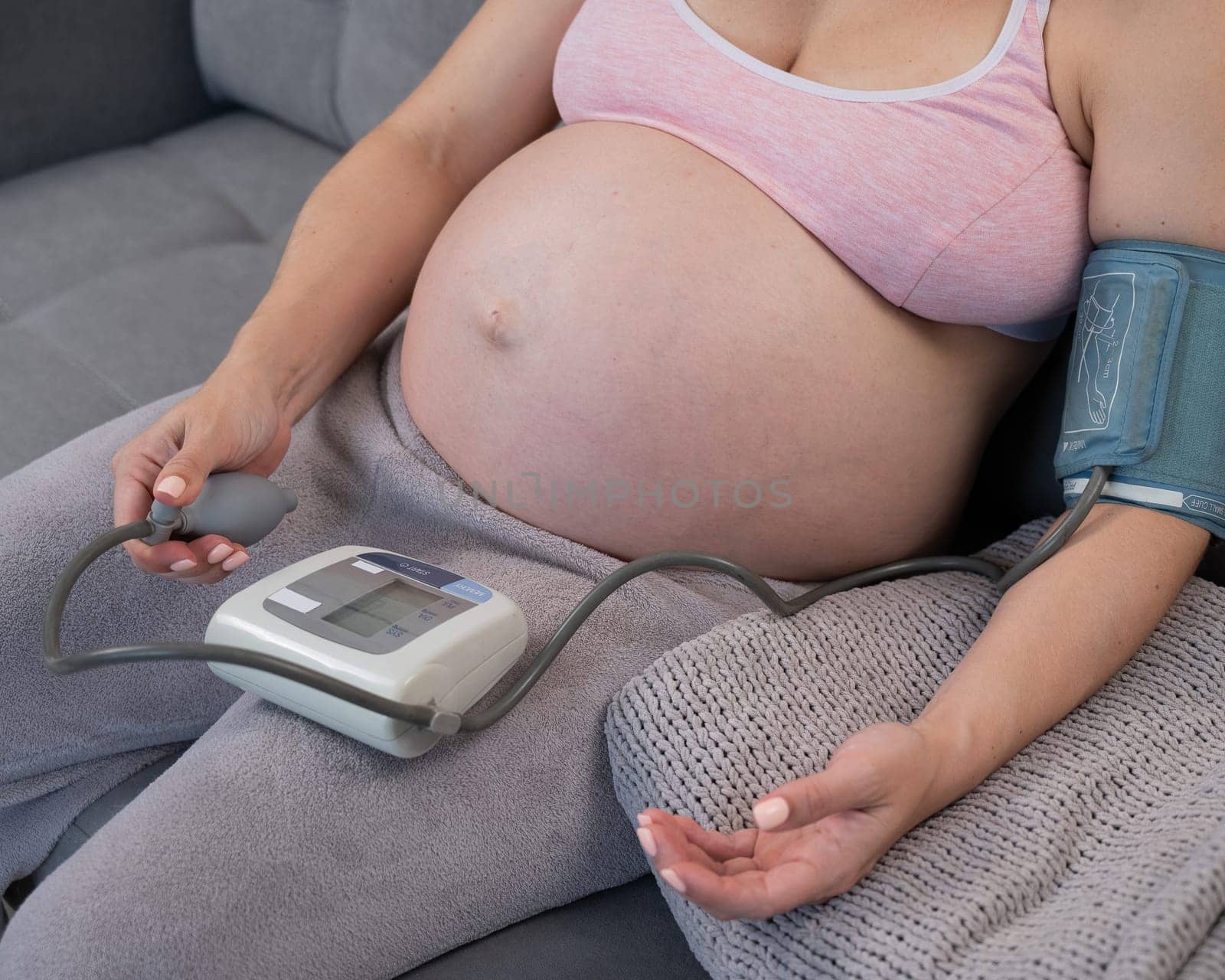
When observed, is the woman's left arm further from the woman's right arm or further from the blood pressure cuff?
the woman's right arm

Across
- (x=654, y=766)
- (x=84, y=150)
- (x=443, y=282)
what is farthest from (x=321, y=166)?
(x=654, y=766)

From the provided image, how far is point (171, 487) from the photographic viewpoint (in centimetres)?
68

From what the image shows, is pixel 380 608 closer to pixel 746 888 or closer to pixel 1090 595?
pixel 746 888

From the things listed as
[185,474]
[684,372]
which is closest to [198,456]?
[185,474]

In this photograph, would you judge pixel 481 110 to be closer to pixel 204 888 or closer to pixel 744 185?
pixel 744 185

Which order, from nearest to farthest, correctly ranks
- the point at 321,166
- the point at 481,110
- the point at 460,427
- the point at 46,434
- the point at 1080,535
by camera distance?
the point at 1080,535 < the point at 460,427 < the point at 481,110 < the point at 46,434 < the point at 321,166

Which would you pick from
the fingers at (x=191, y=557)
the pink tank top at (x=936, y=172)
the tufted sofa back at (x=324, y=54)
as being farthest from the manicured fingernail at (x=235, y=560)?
the tufted sofa back at (x=324, y=54)

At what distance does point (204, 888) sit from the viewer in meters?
0.60

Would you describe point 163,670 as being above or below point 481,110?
below

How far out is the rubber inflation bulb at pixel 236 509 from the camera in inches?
28.0

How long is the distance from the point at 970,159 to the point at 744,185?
0.15 metres

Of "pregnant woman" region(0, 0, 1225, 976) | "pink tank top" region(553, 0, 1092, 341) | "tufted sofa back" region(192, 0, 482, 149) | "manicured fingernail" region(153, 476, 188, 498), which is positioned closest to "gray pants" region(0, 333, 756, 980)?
"pregnant woman" region(0, 0, 1225, 976)

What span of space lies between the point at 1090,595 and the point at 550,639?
0.35 m

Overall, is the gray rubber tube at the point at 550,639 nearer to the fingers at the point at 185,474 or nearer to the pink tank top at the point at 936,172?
the fingers at the point at 185,474
